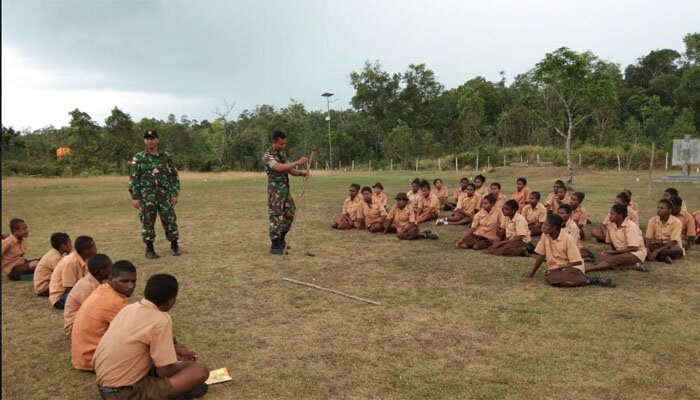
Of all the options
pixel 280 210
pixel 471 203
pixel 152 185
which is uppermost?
pixel 152 185

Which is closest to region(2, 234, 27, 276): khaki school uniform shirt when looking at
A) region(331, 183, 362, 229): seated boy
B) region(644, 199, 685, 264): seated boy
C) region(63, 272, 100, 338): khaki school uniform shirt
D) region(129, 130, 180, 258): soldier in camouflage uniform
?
region(129, 130, 180, 258): soldier in camouflage uniform

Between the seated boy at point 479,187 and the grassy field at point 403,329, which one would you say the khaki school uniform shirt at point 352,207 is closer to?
the grassy field at point 403,329

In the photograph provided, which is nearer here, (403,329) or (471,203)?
(403,329)

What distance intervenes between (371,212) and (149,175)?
16.7 ft

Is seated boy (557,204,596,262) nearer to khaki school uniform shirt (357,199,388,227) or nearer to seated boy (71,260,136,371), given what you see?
khaki school uniform shirt (357,199,388,227)

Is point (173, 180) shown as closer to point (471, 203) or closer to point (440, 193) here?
point (471, 203)

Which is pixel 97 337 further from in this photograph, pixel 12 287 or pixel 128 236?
pixel 128 236

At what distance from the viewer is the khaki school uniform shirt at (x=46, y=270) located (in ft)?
22.3

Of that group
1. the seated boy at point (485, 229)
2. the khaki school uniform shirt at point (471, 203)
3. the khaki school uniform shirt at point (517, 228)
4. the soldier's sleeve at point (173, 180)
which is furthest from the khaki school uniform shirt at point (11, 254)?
the khaki school uniform shirt at point (471, 203)

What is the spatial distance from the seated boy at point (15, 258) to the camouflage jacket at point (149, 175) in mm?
1705

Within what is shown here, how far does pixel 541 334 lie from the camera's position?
17.4ft

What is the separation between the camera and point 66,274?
20.1 ft

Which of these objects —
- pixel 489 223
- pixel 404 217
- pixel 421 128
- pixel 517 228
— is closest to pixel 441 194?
pixel 404 217

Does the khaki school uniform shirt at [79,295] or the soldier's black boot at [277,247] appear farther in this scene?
the soldier's black boot at [277,247]
